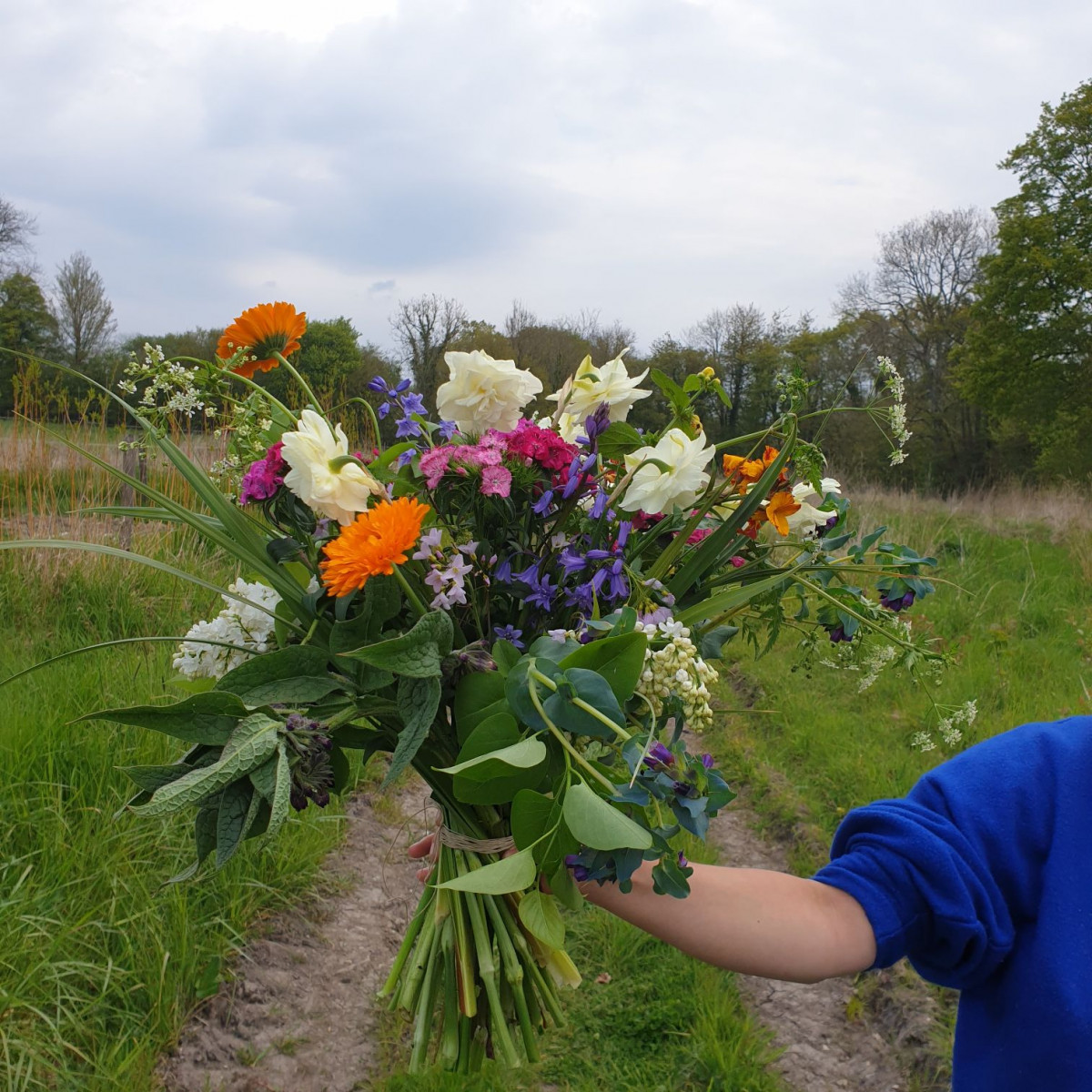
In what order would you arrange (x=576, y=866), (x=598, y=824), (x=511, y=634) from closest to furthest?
1. (x=598, y=824)
2. (x=576, y=866)
3. (x=511, y=634)

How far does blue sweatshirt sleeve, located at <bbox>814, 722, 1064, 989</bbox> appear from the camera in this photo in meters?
1.01

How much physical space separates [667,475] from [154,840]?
2197 mm

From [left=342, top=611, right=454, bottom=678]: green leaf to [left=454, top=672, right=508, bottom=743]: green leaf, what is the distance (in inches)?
2.4

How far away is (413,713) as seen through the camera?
0.94m

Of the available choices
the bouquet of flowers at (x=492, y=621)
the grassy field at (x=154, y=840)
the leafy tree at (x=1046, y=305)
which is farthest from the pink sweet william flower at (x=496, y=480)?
the leafy tree at (x=1046, y=305)

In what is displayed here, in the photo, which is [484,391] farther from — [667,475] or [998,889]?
[998,889]

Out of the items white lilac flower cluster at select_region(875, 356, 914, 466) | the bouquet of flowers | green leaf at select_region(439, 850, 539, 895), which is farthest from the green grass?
white lilac flower cluster at select_region(875, 356, 914, 466)

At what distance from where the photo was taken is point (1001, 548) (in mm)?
8117

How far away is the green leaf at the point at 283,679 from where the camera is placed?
2.97 ft

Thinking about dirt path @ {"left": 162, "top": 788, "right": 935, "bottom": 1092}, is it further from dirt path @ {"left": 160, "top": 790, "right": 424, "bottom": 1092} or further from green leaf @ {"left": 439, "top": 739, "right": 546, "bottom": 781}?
green leaf @ {"left": 439, "top": 739, "right": 546, "bottom": 781}

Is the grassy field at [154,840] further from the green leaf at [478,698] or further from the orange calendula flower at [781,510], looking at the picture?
the green leaf at [478,698]

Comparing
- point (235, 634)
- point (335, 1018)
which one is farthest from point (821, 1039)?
point (235, 634)

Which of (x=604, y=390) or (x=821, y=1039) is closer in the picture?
(x=604, y=390)

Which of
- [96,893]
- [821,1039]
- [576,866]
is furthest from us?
[821,1039]
